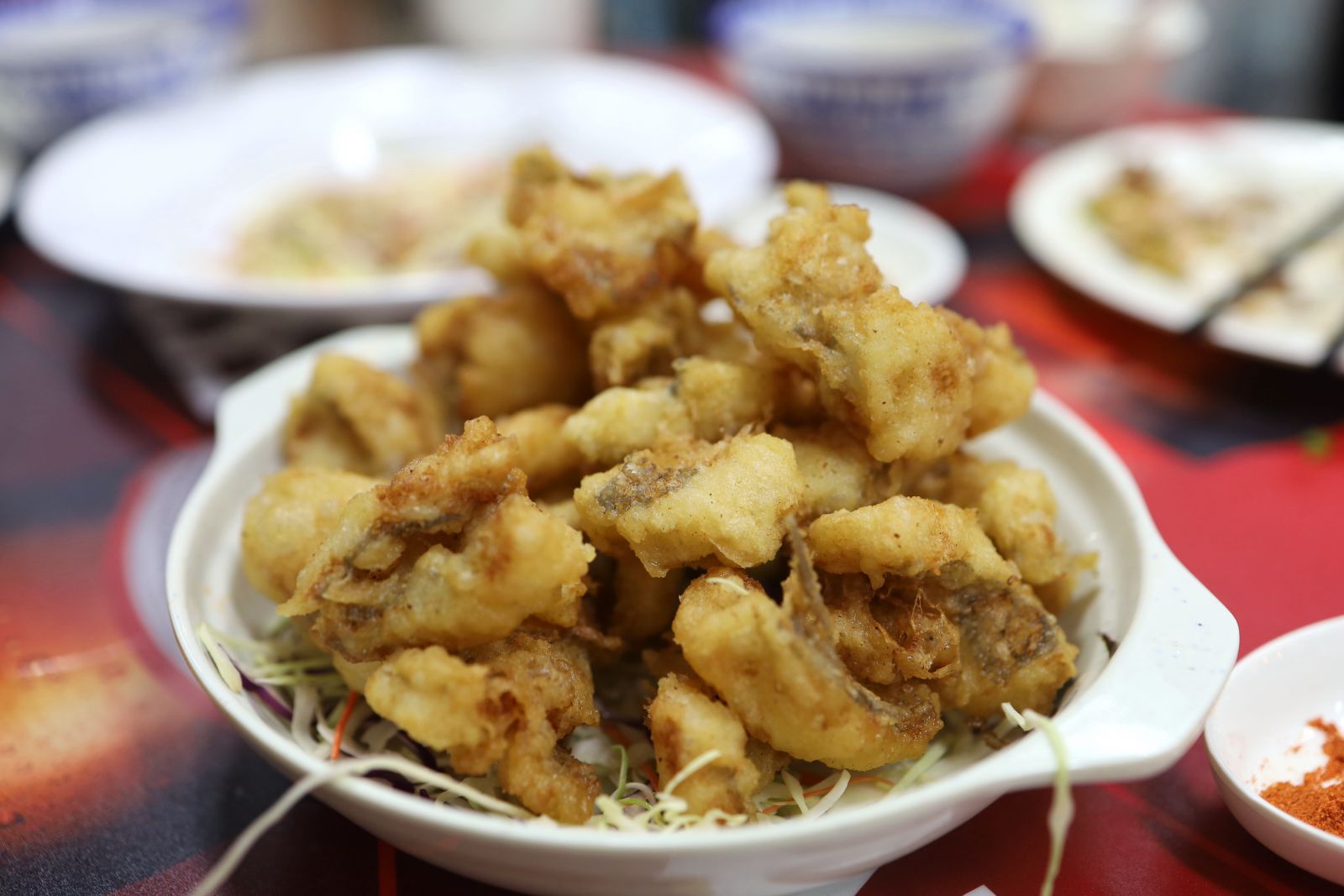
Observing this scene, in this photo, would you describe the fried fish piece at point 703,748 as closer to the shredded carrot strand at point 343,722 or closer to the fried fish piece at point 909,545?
the fried fish piece at point 909,545

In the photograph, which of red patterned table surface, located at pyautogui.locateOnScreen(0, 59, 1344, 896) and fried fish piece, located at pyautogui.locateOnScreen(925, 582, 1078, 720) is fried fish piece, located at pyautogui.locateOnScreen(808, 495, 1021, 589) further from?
red patterned table surface, located at pyautogui.locateOnScreen(0, 59, 1344, 896)

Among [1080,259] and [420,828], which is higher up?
[420,828]

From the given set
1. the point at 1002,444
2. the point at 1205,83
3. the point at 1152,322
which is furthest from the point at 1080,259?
the point at 1205,83

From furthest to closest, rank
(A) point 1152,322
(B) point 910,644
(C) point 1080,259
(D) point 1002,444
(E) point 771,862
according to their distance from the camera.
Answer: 1. (C) point 1080,259
2. (A) point 1152,322
3. (D) point 1002,444
4. (B) point 910,644
5. (E) point 771,862

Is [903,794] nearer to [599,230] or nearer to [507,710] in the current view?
[507,710]

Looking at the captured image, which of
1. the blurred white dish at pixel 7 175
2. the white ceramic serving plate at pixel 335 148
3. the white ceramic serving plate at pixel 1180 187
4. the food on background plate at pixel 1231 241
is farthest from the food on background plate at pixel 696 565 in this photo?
the blurred white dish at pixel 7 175

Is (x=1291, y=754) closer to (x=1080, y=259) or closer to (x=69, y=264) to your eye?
(x=1080, y=259)
